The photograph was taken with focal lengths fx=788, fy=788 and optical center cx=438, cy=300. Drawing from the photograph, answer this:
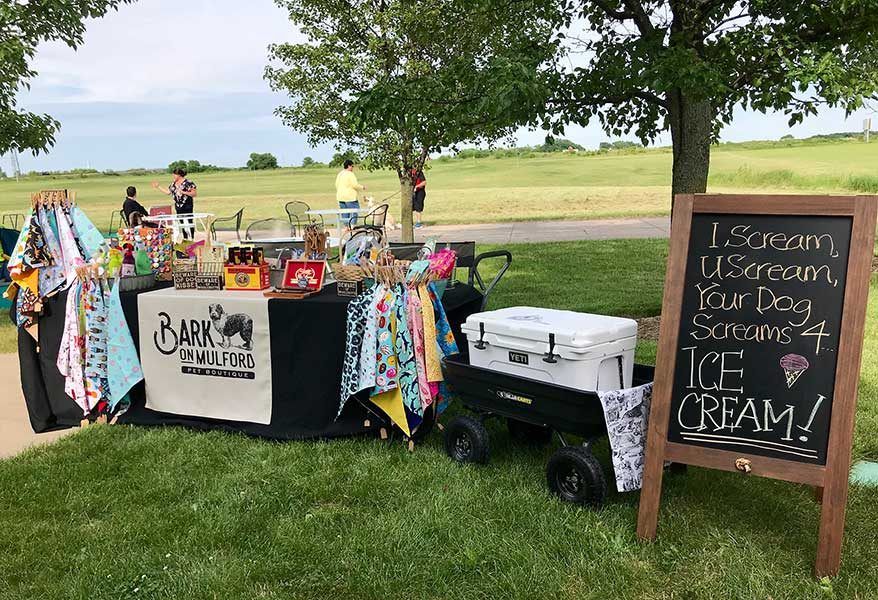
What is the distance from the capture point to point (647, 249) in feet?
45.2

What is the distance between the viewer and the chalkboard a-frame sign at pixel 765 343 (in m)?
3.07

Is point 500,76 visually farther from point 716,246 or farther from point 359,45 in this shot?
point 359,45

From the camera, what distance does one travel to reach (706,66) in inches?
213

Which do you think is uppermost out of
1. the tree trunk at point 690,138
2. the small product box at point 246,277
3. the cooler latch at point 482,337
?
the tree trunk at point 690,138

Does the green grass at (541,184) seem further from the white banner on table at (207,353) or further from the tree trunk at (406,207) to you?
the white banner on table at (207,353)

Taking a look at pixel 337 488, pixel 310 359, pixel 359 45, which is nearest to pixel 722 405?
pixel 337 488

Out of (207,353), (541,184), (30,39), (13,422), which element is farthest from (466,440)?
(541,184)

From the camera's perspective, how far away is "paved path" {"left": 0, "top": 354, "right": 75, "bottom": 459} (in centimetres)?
505

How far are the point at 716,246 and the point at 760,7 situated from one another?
11.4 feet

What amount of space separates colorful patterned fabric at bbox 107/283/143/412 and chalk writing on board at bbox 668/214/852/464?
346 cm

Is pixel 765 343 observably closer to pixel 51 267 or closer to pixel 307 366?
pixel 307 366

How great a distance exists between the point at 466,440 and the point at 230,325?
5.36 ft

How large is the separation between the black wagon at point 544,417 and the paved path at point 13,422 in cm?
274

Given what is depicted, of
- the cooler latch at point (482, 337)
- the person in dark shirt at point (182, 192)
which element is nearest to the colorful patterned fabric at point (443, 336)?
the cooler latch at point (482, 337)
